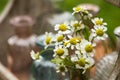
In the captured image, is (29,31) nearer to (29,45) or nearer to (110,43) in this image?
(29,45)

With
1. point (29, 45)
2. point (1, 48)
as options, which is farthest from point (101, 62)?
point (1, 48)

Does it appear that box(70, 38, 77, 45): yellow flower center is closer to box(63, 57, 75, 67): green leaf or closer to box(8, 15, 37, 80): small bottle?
box(63, 57, 75, 67): green leaf

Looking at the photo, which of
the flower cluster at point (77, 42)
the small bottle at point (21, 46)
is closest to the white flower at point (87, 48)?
the flower cluster at point (77, 42)

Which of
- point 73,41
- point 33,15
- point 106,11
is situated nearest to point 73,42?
point 73,41

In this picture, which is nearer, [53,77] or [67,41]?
[67,41]

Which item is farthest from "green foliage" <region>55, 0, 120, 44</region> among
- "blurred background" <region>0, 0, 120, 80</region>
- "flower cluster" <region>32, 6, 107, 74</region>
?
"flower cluster" <region>32, 6, 107, 74</region>

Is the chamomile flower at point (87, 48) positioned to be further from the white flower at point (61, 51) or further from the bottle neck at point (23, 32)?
the bottle neck at point (23, 32)

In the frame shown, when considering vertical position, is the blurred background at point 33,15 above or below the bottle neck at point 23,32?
above

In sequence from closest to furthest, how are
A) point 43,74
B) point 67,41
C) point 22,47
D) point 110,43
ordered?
point 67,41, point 43,74, point 110,43, point 22,47
